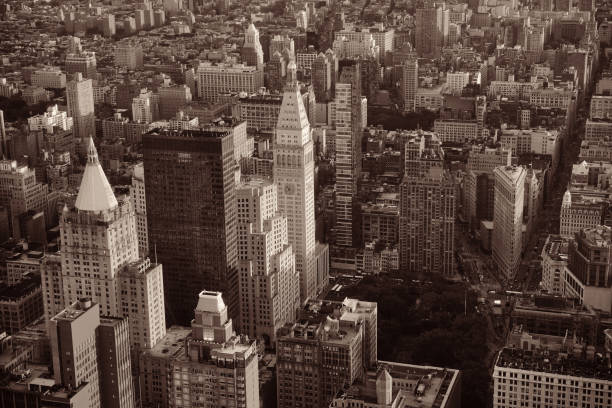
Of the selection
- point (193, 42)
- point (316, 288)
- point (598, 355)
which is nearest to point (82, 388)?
point (598, 355)

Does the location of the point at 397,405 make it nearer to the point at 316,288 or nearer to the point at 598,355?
the point at 598,355

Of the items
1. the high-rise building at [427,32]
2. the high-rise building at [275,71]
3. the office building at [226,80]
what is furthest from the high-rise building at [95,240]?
the high-rise building at [427,32]

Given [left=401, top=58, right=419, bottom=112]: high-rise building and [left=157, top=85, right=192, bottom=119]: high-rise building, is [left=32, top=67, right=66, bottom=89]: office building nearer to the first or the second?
[left=157, top=85, right=192, bottom=119]: high-rise building

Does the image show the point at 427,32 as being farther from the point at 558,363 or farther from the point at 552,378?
the point at 552,378

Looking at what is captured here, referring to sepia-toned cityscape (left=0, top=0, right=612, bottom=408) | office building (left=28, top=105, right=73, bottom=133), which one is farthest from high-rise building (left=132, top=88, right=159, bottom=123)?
office building (left=28, top=105, right=73, bottom=133)

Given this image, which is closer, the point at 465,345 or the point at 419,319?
the point at 465,345

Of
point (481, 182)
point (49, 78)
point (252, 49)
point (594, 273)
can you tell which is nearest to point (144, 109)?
point (49, 78)

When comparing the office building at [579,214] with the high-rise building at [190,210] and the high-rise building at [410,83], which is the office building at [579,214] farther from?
the high-rise building at [410,83]
